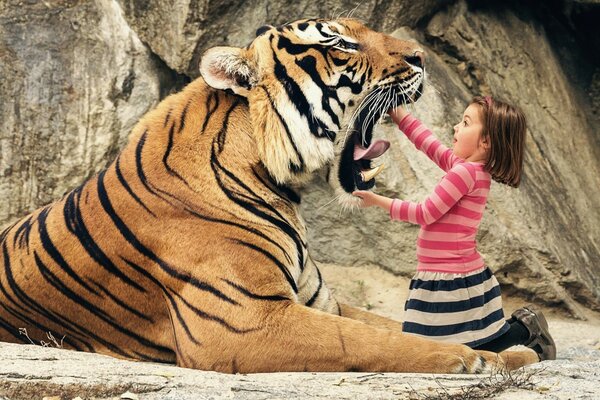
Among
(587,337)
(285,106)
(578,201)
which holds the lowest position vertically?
(587,337)

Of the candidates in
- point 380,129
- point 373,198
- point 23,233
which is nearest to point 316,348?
point 373,198

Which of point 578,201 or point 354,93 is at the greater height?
point 354,93

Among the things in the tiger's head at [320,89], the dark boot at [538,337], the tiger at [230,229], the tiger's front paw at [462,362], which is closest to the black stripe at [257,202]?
the tiger at [230,229]

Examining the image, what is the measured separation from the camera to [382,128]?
22.9ft

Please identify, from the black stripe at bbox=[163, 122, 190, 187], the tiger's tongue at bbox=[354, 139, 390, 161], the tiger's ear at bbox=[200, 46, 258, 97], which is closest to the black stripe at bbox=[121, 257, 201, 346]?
the black stripe at bbox=[163, 122, 190, 187]

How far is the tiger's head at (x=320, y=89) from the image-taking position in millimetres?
4504

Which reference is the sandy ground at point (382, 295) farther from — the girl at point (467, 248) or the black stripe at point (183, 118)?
the black stripe at point (183, 118)

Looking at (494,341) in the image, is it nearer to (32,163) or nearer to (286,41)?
(286,41)

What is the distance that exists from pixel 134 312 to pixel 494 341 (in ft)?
5.62

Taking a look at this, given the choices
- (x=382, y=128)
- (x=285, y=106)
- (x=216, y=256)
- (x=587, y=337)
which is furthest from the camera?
(x=382, y=128)

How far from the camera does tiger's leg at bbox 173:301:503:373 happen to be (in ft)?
13.1

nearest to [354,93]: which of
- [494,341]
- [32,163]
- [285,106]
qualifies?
[285,106]

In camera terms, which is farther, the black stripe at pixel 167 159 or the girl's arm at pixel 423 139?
the girl's arm at pixel 423 139

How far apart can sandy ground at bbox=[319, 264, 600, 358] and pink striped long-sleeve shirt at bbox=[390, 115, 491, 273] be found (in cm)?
193
